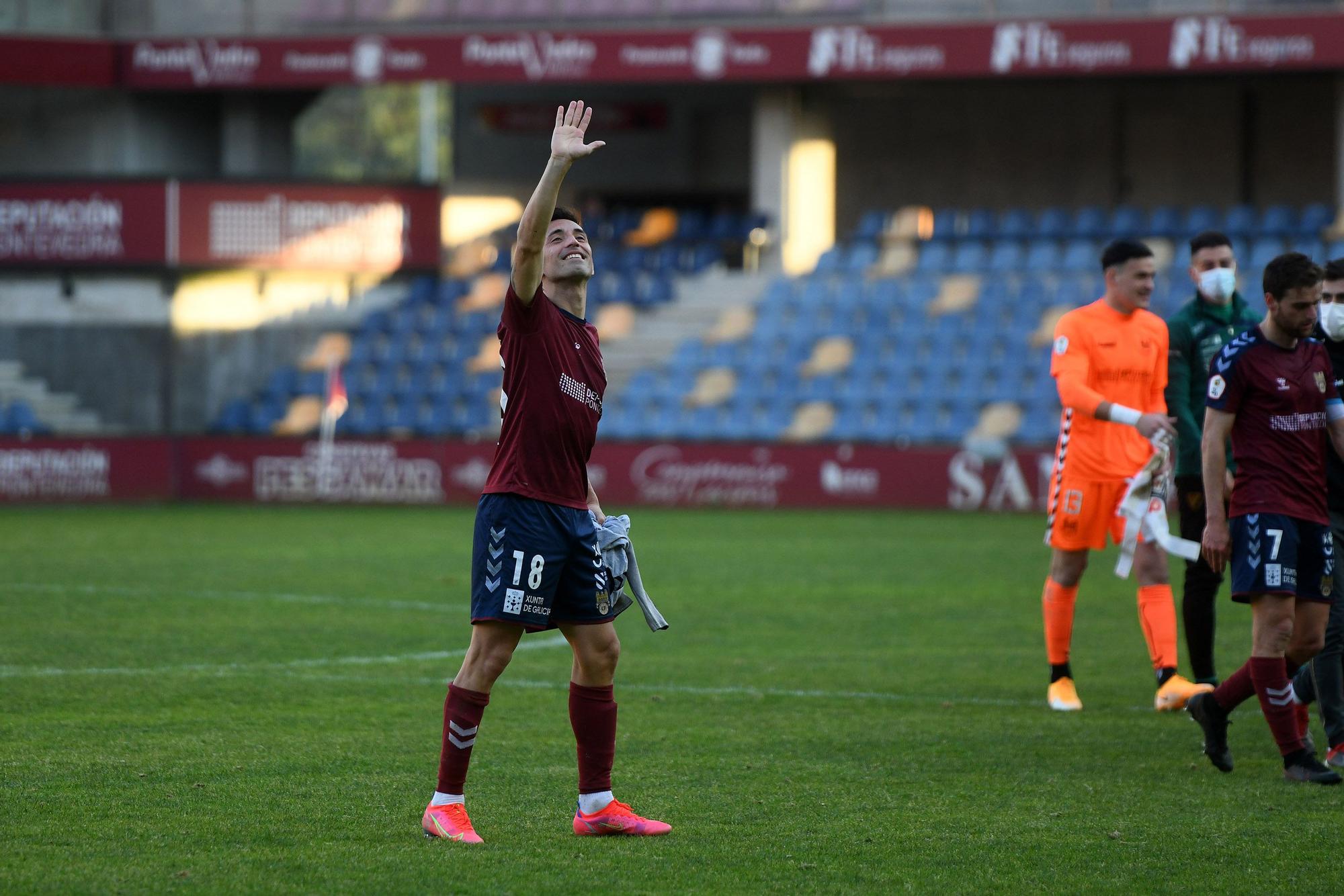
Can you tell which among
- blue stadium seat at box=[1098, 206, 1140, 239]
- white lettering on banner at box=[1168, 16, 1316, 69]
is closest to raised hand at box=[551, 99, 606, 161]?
white lettering on banner at box=[1168, 16, 1316, 69]

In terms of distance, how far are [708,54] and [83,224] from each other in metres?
10.3

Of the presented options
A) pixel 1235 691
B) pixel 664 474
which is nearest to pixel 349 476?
pixel 664 474

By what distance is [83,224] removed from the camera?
1069 inches

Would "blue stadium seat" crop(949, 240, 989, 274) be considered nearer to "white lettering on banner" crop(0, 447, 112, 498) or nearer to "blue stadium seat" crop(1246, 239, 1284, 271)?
"blue stadium seat" crop(1246, 239, 1284, 271)

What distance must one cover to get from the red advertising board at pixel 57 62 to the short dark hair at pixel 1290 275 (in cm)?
2519

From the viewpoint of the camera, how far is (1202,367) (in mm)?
8945

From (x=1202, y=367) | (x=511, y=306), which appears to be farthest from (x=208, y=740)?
(x=1202, y=367)

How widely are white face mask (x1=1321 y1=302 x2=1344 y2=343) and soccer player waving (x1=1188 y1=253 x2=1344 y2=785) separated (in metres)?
0.52

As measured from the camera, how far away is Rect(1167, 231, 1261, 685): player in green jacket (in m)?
8.66

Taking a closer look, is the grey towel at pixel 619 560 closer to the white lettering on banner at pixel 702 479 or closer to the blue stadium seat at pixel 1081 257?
the white lettering on banner at pixel 702 479

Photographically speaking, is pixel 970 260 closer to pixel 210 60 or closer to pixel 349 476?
pixel 349 476

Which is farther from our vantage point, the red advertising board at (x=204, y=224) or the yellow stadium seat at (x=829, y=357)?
the red advertising board at (x=204, y=224)

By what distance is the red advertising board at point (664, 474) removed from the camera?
22.1 meters

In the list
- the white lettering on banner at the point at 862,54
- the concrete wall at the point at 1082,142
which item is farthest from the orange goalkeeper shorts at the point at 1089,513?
the concrete wall at the point at 1082,142
